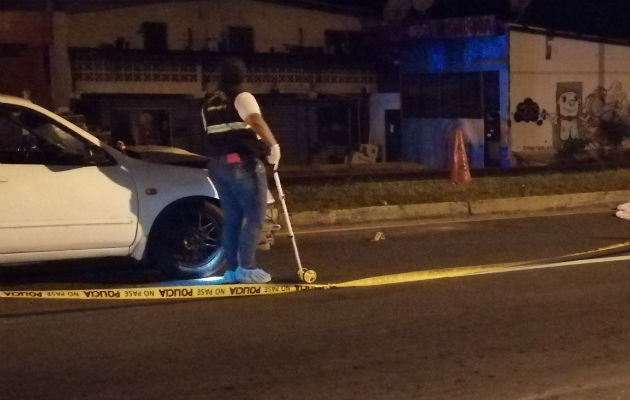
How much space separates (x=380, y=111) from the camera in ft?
111

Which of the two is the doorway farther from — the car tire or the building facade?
the car tire

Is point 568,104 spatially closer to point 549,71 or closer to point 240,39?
point 549,71

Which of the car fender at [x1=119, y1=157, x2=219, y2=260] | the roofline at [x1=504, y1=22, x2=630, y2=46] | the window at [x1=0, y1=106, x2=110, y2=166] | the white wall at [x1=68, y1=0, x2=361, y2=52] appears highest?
the white wall at [x1=68, y1=0, x2=361, y2=52]

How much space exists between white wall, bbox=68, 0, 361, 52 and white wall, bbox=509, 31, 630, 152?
7.02 meters

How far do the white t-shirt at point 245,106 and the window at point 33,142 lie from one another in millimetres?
1261

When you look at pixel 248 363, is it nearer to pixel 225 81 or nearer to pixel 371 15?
pixel 225 81

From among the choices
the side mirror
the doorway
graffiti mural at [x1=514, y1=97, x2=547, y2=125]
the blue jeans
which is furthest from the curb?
the doorway

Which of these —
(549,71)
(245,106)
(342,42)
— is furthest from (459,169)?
(342,42)

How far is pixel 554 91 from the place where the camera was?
29.5 m

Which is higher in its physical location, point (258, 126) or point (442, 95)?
point (442, 95)

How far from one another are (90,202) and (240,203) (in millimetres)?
1203

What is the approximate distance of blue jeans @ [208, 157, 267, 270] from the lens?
8102 millimetres

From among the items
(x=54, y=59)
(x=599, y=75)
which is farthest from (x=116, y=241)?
(x=599, y=75)

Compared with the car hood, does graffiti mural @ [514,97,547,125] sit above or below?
above
